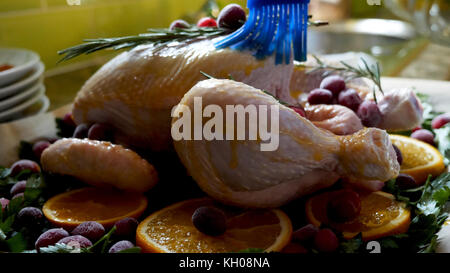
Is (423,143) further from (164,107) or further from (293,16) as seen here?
(164,107)

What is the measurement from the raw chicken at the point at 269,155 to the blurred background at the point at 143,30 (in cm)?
87

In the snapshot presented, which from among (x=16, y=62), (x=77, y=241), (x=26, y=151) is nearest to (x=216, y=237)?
(x=77, y=241)

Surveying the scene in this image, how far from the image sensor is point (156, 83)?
3.31ft

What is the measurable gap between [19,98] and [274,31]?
780 mm

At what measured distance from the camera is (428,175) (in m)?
1.04

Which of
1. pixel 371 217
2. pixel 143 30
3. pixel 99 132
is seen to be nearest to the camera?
pixel 371 217

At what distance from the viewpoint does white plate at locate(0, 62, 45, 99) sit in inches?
50.1

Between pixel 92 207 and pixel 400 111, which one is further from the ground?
pixel 400 111

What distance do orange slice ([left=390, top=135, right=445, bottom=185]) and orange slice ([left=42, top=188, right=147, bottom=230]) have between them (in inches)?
23.8

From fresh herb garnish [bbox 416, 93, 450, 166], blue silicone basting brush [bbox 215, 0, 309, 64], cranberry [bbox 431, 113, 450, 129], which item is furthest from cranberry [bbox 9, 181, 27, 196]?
cranberry [bbox 431, 113, 450, 129]

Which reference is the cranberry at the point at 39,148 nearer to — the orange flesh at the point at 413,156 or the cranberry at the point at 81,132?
the cranberry at the point at 81,132

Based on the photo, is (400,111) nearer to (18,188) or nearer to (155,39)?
(155,39)

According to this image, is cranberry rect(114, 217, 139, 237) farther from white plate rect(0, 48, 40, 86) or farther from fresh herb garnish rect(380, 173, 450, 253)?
white plate rect(0, 48, 40, 86)
